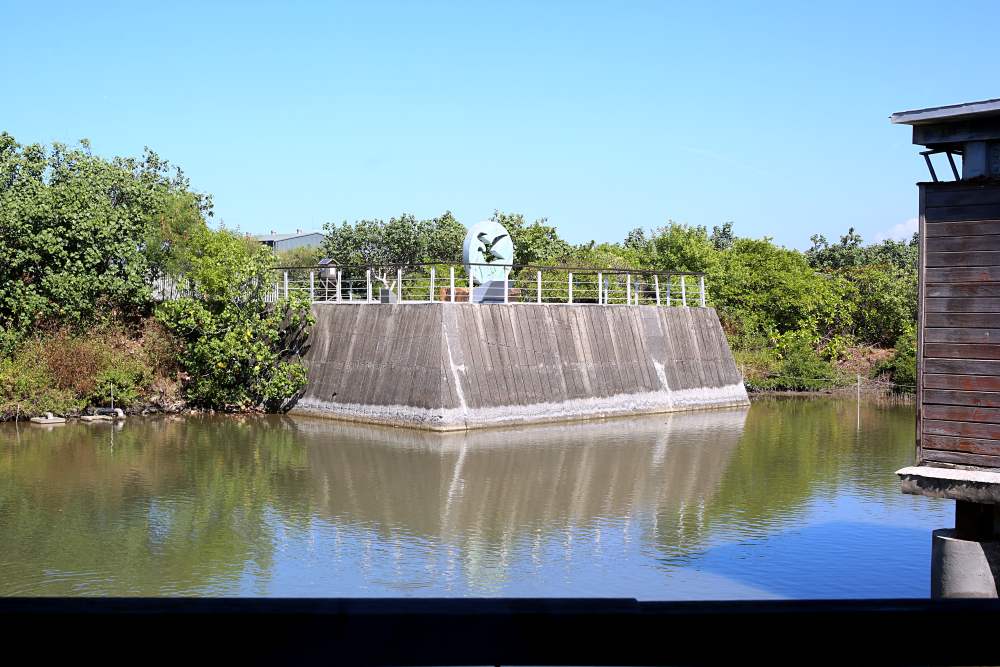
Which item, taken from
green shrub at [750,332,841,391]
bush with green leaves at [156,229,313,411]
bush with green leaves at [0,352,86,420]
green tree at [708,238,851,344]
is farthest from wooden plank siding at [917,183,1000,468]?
green tree at [708,238,851,344]

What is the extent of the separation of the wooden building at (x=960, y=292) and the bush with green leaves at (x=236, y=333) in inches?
731

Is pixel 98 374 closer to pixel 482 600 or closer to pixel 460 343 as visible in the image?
pixel 460 343

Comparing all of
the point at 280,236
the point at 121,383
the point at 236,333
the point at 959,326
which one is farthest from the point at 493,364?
the point at 280,236

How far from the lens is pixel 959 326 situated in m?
8.48

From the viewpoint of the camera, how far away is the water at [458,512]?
37.1 ft

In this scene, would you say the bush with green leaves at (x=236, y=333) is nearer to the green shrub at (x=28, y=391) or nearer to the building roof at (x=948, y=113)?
the green shrub at (x=28, y=391)

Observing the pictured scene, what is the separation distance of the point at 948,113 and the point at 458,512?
8.71m

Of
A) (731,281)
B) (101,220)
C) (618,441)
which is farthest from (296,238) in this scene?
(618,441)

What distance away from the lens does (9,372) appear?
23953 mm

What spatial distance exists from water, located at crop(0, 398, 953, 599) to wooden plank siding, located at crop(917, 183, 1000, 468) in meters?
2.59

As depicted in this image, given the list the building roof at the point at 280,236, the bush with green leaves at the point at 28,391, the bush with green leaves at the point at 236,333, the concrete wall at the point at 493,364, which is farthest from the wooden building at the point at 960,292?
the building roof at the point at 280,236

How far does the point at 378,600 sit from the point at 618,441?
20.9 meters

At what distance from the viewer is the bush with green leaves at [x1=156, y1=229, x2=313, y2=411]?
83.1ft

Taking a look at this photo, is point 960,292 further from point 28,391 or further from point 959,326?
point 28,391
